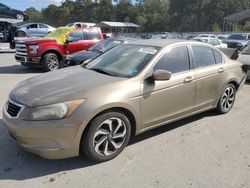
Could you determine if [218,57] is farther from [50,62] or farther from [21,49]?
[21,49]

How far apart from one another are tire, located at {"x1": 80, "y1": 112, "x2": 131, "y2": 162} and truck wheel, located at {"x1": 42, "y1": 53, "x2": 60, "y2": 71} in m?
7.98

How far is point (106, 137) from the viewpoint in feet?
12.9

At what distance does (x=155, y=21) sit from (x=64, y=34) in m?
75.9

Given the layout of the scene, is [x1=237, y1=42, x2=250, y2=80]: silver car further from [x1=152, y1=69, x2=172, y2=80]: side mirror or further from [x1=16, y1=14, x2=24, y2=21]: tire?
[x1=16, y1=14, x2=24, y2=21]: tire

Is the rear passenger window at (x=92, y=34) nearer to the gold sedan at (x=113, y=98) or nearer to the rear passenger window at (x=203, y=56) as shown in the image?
the gold sedan at (x=113, y=98)

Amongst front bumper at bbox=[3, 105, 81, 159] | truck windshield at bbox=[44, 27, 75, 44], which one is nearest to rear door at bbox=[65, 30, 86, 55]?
truck windshield at bbox=[44, 27, 75, 44]

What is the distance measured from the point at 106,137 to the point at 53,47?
8.27 meters

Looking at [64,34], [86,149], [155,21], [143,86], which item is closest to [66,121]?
[86,149]

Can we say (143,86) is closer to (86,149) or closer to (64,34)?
(86,149)

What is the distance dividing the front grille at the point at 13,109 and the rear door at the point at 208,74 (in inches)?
115

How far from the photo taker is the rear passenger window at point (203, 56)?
5.14 m

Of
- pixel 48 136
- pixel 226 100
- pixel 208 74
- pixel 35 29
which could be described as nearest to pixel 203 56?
pixel 208 74

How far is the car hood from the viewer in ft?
11.9

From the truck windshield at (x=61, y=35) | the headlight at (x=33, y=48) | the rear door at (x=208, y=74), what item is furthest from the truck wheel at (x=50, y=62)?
the rear door at (x=208, y=74)
